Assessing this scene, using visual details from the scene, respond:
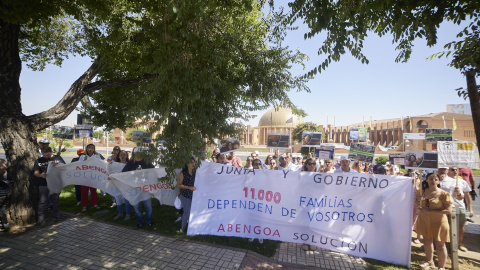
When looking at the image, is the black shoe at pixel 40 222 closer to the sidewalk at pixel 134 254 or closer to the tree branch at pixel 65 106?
the sidewalk at pixel 134 254

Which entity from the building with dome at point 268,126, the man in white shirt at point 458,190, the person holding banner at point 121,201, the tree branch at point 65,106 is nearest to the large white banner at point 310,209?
the man in white shirt at point 458,190

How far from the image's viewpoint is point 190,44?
4.87 metres

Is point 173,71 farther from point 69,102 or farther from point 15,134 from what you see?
point 15,134

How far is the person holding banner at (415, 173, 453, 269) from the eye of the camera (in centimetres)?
462

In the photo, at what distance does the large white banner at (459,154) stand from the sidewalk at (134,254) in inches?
143

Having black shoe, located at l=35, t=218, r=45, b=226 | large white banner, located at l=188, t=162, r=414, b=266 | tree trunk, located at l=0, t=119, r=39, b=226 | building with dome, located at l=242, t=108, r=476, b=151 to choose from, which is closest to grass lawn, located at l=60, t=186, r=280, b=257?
large white banner, located at l=188, t=162, r=414, b=266

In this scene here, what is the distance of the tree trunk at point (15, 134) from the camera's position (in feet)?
20.2

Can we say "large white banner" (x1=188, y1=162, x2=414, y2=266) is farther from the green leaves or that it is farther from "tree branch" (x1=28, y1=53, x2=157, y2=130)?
"tree branch" (x1=28, y1=53, x2=157, y2=130)

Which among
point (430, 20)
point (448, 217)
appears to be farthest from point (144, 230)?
point (430, 20)

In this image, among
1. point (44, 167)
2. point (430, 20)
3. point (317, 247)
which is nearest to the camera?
point (430, 20)

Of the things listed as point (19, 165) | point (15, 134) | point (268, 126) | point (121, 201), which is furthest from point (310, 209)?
point (268, 126)

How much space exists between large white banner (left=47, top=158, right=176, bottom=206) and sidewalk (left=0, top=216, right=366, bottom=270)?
0.92 m

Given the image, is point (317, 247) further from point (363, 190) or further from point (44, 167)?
point (44, 167)

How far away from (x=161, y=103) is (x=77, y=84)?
3.85 m
